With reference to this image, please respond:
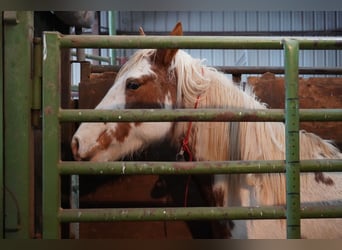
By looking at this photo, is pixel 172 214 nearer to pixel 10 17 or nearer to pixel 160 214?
pixel 160 214

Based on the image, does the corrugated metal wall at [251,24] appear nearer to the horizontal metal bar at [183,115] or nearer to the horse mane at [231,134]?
the horse mane at [231,134]

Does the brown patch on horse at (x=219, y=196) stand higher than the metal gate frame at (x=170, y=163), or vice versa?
the metal gate frame at (x=170, y=163)

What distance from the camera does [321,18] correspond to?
9.21 m

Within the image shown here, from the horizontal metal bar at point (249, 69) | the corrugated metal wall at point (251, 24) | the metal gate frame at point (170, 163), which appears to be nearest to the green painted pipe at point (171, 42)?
the metal gate frame at point (170, 163)

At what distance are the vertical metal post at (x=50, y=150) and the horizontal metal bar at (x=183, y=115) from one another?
0.04 m

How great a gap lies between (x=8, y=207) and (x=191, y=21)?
8.95 m

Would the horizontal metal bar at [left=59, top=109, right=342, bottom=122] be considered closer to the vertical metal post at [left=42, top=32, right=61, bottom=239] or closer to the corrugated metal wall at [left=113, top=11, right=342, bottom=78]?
the vertical metal post at [left=42, top=32, right=61, bottom=239]

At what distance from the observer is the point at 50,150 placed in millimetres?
1220

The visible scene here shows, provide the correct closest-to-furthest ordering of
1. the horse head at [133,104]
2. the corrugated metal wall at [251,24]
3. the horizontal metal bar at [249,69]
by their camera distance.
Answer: the horse head at [133,104] < the horizontal metal bar at [249,69] < the corrugated metal wall at [251,24]

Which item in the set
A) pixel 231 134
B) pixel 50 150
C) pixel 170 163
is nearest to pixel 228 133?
pixel 231 134

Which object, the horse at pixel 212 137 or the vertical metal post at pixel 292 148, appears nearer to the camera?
the vertical metal post at pixel 292 148

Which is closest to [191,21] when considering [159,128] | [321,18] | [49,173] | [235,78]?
[321,18]

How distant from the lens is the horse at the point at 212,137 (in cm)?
165

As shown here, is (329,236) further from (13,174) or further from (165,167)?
(13,174)
